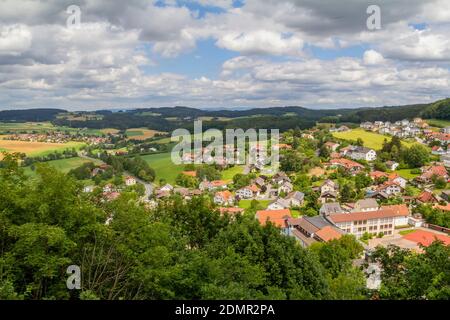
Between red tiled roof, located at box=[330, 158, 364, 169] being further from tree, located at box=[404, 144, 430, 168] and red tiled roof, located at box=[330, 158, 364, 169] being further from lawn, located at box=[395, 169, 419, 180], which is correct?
tree, located at box=[404, 144, 430, 168]

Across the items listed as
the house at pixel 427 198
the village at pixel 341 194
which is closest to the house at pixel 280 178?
the village at pixel 341 194

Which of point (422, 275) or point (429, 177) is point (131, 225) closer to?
point (422, 275)

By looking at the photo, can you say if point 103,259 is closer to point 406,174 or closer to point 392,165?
point 406,174

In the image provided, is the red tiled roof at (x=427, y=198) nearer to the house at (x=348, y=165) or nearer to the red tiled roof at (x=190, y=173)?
the house at (x=348, y=165)

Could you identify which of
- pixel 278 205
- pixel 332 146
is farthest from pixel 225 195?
pixel 332 146

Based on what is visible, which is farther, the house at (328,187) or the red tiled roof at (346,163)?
the red tiled roof at (346,163)
